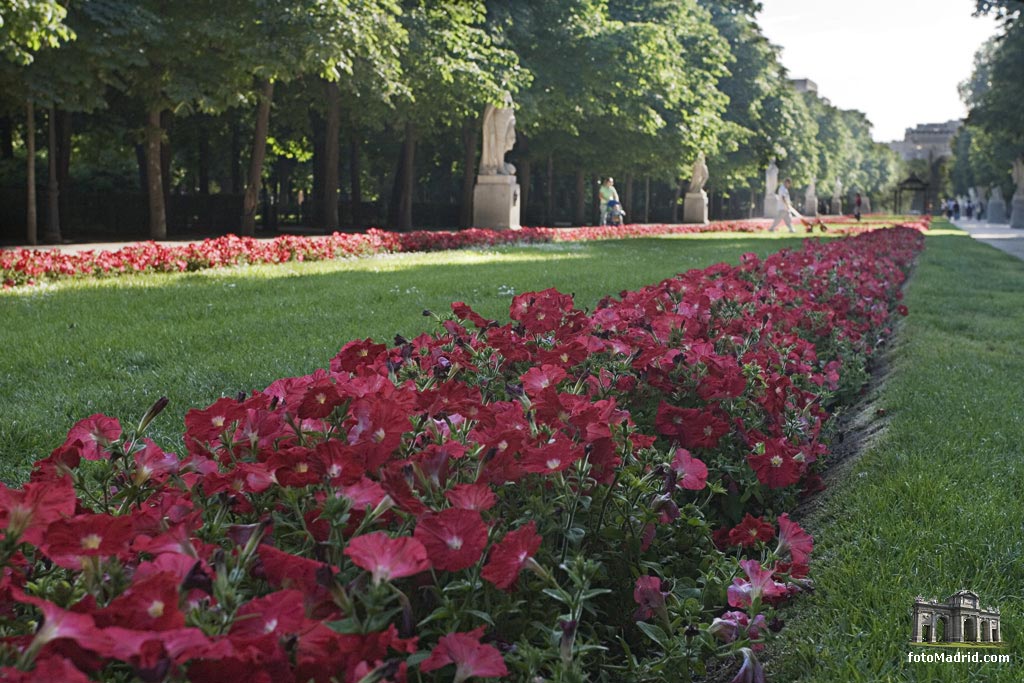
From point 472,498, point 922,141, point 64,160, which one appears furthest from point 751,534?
point 922,141

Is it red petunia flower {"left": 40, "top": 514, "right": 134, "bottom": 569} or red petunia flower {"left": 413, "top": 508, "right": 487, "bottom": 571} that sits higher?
red petunia flower {"left": 40, "top": 514, "right": 134, "bottom": 569}

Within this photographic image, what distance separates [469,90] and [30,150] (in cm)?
829

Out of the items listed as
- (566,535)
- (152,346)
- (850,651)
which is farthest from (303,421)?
(152,346)

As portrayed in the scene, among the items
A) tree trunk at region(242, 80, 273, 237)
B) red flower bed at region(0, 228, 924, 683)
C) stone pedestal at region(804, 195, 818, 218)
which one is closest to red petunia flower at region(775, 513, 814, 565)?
red flower bed at region(0, 228, 924, 683)

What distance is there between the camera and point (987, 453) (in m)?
3.43

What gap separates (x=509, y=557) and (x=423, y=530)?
0.16 metres

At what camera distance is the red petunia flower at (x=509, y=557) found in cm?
150

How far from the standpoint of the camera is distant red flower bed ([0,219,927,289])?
9.87 meters

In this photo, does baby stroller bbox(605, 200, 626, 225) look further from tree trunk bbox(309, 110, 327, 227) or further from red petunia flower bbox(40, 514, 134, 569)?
red petunia flower bbox(40, 514, 134, 569)

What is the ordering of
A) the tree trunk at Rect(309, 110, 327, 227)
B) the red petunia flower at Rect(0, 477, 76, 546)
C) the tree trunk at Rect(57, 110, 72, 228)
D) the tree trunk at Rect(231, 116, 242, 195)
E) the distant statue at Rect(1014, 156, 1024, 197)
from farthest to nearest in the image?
the distant statue at Rect(1014, 156, 1024, 197), the tree trunk at Rect(231, 116, 242, 195), the tree trunk at Rect(309, 110, 327, 227), the tree trunk at Rect(57, 110, 72, 228), the red petunia flower at Rect(0, 477, 76, 546)

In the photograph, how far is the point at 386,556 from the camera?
1283 mm

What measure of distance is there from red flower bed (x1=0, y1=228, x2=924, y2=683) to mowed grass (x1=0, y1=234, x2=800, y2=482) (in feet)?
5.77

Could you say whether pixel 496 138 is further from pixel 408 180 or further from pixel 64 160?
pixel 64 160

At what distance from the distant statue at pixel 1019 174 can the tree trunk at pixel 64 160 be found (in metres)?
40.7
